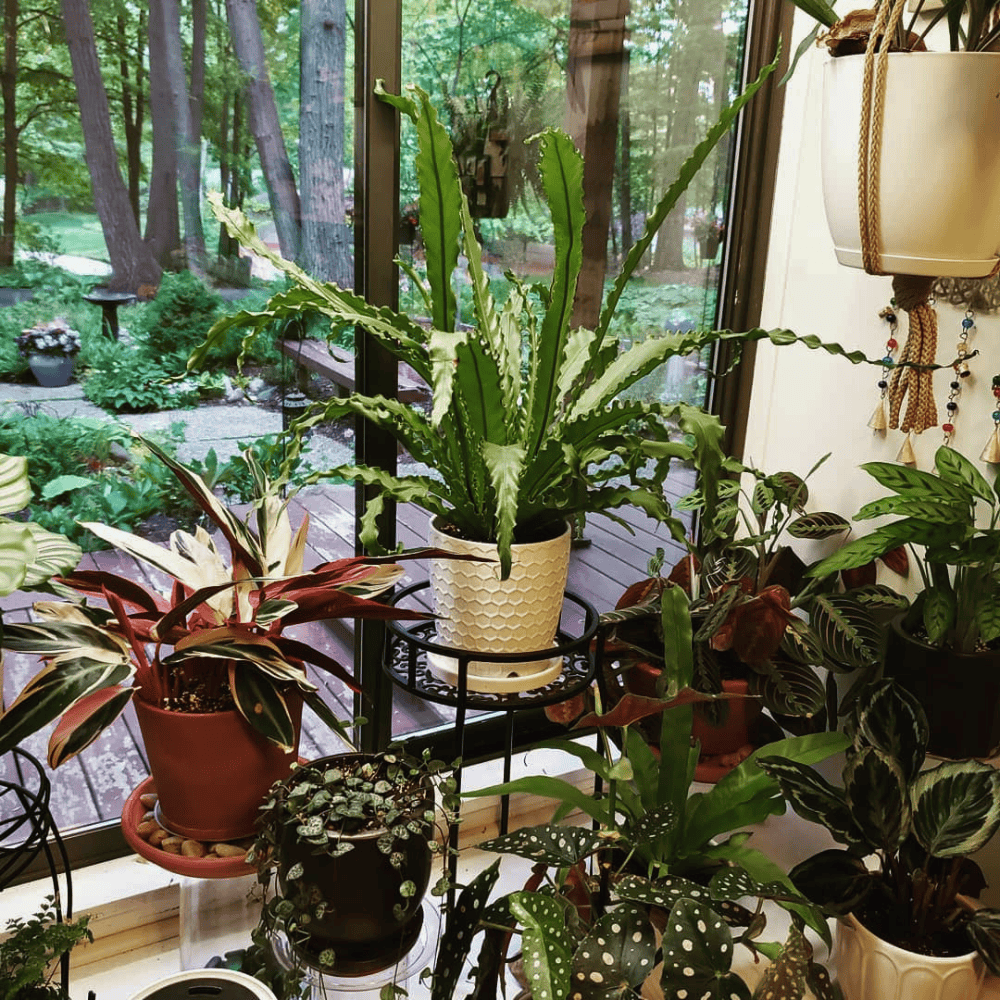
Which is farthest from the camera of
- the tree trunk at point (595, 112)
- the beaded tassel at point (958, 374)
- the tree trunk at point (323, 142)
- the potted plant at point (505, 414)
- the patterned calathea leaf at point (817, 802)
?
the tree trunk at point (595, 112)

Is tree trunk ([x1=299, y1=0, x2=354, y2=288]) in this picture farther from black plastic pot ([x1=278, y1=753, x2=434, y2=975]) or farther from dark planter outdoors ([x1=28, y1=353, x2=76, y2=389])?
black plastic pot ([x1=278, y1=753, x2=434, y2=975])

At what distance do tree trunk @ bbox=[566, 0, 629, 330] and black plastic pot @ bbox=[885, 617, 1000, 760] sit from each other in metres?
0.87

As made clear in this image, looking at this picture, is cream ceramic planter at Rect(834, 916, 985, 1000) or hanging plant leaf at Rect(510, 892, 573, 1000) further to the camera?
cream ceramic planter at Rect(834, 916, 985, 1000)

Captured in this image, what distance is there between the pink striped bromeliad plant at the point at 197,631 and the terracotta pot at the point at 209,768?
35 millimetres

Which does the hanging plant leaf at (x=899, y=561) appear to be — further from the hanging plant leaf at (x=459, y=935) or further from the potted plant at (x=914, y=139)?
the hanging plant leaf at (x=459, y=935)

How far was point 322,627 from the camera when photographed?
1.85m

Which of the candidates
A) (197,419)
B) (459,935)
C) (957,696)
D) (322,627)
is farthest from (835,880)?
(197,419)

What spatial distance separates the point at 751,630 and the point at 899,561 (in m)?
0.34

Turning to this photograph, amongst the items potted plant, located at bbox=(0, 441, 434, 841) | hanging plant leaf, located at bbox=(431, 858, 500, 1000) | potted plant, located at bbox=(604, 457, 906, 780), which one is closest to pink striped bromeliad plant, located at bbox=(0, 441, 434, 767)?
potted plant, located at bbox=(0, 441, 434, 841)

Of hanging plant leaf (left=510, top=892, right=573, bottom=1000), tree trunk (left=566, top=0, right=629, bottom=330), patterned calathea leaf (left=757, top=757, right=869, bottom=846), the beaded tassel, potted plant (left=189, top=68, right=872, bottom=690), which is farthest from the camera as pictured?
tree trunk (left=566, top=0, right=629, bottom=330)

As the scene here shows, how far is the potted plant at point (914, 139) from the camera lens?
1323mm

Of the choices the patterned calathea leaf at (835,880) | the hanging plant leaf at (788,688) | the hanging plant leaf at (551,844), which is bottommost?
the patterned calathea leaf at (835,880)

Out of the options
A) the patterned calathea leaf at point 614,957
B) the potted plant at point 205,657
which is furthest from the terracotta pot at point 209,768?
the patterned calathea leaf at point 614,957

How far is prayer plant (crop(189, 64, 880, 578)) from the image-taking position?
1362mm
